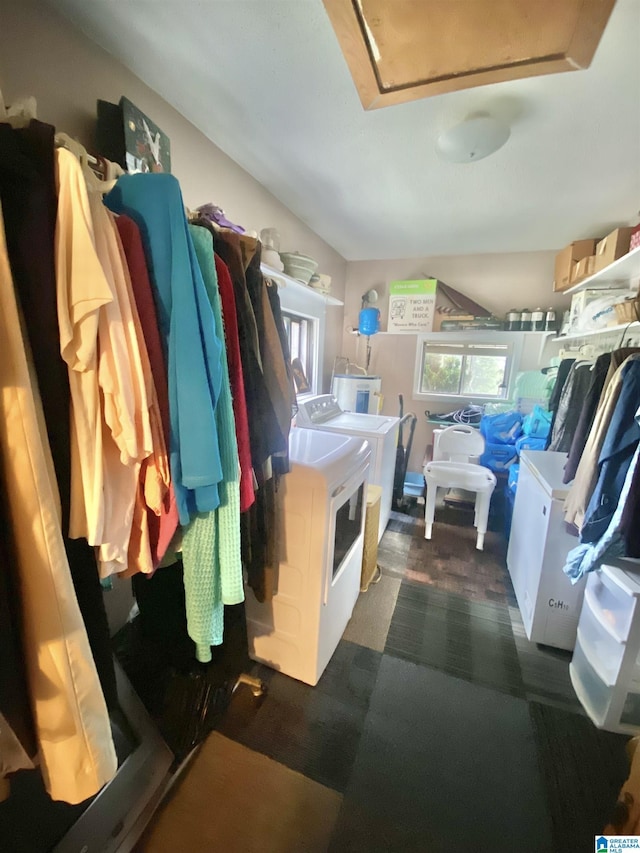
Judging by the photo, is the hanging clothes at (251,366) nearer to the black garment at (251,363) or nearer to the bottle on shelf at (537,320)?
the black garment at (251,363)

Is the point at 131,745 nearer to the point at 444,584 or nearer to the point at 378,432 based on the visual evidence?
the point at 444,584

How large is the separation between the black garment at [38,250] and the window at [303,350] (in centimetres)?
233

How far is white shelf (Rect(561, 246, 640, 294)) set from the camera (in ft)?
6.11

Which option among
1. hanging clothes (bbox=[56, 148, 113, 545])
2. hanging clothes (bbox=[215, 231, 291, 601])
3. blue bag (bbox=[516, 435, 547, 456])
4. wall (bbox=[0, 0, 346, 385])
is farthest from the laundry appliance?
wall (bbox=[0, 0, 346, 385])

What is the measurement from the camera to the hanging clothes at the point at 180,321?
70 centimetres

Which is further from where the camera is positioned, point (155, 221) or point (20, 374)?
point (155, 221)

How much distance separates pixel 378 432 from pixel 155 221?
A: 1.98 meters

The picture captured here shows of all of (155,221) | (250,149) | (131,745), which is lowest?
(131,745)

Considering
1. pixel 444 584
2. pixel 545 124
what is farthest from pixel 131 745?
pixel 545 124

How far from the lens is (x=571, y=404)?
197 cm

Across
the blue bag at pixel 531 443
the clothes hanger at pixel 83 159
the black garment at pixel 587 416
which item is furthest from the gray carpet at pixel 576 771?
the clothes hanger at pixel 83 159

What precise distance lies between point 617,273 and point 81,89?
3.03 m

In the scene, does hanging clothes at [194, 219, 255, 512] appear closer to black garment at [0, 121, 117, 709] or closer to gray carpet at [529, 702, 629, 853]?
black garment at [0, 121, 117, 709]

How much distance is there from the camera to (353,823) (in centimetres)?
105
